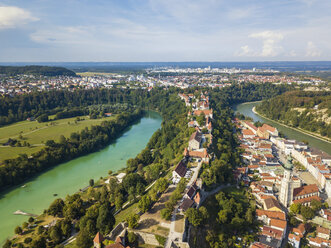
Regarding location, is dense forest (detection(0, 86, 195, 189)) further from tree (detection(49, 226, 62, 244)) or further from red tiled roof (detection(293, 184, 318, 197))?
red tiled roof (detection(293, 184, 318, 197))

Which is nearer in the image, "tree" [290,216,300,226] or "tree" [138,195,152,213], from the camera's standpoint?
"tree" [138,195,152,213]

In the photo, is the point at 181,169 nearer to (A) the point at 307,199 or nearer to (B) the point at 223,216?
(B) the point at 223,216

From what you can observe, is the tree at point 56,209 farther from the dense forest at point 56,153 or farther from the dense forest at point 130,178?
the dense forest at point 56,153

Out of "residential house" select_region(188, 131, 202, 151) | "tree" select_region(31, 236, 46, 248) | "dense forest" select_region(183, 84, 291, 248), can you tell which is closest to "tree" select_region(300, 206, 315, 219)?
"dense forest" select_region(183, 84, 291, 248)

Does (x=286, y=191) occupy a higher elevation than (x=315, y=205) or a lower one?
higher

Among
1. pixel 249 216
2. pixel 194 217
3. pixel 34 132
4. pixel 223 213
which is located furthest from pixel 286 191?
pixel 34 132
